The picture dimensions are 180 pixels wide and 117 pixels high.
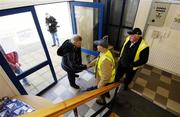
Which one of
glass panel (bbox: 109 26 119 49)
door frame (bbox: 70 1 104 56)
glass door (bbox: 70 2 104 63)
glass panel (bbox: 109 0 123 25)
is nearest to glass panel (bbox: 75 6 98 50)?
glass door (bbox: 70 2 104 63)

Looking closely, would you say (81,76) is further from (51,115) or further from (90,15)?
(51,115)

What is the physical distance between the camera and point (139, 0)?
2.98 m

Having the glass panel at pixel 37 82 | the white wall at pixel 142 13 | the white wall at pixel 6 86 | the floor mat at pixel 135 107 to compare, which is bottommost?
the floor mat at pixel 135 107

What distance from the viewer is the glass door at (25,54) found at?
2043 mm

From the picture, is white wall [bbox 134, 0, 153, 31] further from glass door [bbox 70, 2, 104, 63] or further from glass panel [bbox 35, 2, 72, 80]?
glass panel [bbox 35, 2, 72, 80]

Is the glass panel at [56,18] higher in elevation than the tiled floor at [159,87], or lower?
higher

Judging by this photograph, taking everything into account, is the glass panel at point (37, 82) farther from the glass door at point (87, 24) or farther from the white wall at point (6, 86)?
the glass door at point (87, 24)

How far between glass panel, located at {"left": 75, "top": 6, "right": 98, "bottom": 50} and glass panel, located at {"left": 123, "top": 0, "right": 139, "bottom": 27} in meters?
0.95

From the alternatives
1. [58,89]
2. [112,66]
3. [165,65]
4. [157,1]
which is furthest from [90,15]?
[165,65]

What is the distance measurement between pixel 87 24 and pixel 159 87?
2.74 metres

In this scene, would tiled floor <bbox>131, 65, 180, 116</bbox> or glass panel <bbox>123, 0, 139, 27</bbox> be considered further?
glass panel <bbox>123, 0, 139, 27</bbox>

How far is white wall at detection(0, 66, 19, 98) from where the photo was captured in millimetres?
1904

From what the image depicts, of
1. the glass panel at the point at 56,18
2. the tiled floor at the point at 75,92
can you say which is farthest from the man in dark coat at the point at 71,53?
the glass panel at the point at 56,18

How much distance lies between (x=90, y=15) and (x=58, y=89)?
234 cm
